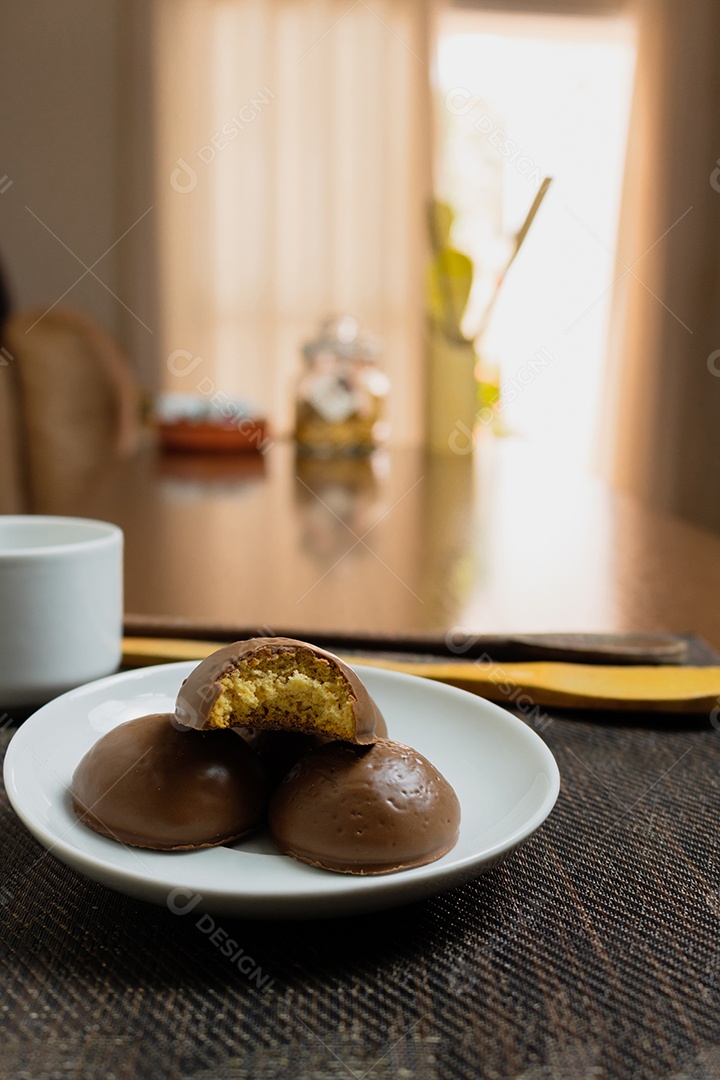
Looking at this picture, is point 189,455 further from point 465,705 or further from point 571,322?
point 571,322

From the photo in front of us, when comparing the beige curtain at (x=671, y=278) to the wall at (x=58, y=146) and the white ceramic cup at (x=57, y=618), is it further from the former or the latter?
the white ceramic cup at (x=57, y=618)

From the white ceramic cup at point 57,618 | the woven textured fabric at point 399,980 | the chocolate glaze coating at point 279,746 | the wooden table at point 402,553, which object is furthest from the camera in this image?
the wooden table at point 402,553

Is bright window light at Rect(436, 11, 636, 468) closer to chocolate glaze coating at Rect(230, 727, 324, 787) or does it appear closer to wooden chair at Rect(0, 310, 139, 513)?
wooden chair at Rect(0, 310, 139, 513)

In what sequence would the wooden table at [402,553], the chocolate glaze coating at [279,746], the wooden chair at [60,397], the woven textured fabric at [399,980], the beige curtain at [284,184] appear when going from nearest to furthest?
1. the woven textured fabric at [399,980]
2. the chocolate glaze coating at [279,746]
3. the wooden table at [402,553]
4. the wooden chair at [60,397]
5. the beige curtain at [284,184]

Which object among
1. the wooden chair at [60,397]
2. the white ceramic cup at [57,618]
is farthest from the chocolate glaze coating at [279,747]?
the wooden chair at [60,397]

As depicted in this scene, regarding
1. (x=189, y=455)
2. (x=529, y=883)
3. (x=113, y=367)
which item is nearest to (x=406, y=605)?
(x=529, y=883)

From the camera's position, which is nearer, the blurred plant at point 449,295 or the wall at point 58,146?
the blurred plant at point 449,295

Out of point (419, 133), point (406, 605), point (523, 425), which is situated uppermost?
point (419, 133)

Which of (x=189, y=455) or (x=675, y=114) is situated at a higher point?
(x=675, y=114)
